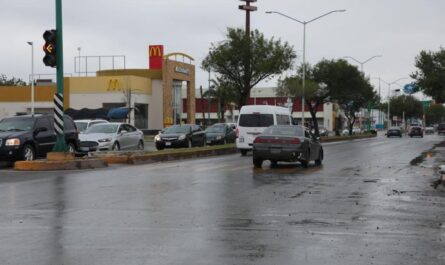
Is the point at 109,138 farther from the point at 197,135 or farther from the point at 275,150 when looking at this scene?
the point at 275,150

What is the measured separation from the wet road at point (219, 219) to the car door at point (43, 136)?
4.09 meters

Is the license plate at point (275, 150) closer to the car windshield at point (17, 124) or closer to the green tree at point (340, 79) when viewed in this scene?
the car windshield at point (17, 124)

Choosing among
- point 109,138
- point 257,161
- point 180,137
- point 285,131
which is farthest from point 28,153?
point 180,137

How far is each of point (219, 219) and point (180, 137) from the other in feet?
77.6

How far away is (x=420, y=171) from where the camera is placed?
20.5m

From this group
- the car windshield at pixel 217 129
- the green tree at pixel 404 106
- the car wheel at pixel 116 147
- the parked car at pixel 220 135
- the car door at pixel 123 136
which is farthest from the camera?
the green tree at pixel 404 106

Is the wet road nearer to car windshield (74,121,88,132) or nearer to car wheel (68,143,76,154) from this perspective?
car wheel (68,143,76,154)

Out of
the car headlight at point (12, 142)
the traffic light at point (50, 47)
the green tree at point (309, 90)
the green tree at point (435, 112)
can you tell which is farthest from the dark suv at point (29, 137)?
the green tree at point (435, 112)

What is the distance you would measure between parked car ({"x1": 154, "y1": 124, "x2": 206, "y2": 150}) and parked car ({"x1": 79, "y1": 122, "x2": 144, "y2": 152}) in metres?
3.02

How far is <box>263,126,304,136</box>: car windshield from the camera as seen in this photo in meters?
21.8

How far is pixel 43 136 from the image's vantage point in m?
22.5

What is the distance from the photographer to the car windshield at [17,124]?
874 inches

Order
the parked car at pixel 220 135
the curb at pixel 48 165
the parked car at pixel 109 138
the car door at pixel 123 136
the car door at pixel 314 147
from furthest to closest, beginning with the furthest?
1. the parked car at pixel 220 135
2. the car door at pixel 123 136
3. the parked car at pixel 109 138
4. the car door at pixel 314 147
5. the curb at pixel 48 165

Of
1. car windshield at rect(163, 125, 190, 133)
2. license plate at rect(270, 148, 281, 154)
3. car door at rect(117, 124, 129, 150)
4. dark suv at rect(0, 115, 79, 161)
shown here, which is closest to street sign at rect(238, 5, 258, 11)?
car windshield at rect(163, 125, 190, 133)
